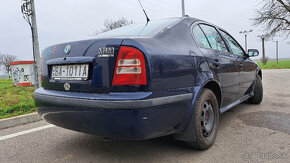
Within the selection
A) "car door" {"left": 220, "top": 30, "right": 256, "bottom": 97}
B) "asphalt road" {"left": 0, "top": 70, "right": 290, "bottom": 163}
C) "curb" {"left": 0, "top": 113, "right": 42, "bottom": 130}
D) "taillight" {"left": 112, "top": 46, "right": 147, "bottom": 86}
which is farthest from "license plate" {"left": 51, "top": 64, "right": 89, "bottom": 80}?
"car door" {"left": 220, "top": 30, "right": 256, "bottom": 97}

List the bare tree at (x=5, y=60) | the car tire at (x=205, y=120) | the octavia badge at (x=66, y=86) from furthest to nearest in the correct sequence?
the bare tree at (x=5, y=60) < the car tire at (x=205, y=120) < the octavia badge at (x=66, y=86)

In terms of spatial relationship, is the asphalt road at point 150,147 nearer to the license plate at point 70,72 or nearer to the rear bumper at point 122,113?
the rear bumper at point 122,113

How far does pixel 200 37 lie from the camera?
7.93 ft

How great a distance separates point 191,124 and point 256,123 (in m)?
1.67

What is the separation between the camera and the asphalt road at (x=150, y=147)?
2.02 meters

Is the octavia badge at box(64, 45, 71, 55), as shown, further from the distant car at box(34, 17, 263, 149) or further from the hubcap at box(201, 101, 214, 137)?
the hubcap at box(201, 101, 214, 137)

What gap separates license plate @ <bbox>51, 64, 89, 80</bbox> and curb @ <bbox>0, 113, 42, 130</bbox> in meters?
1.97

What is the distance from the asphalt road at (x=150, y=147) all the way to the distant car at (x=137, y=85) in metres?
0.22

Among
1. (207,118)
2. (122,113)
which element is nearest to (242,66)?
(207,118)

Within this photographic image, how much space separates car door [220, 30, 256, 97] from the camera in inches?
126

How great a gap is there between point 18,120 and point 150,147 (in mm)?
2549

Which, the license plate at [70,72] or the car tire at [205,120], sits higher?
the license plate at [70,72]

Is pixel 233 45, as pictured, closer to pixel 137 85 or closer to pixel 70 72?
pixel 137 85

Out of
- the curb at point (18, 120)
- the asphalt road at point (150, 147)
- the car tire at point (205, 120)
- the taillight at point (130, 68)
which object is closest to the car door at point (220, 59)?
the car tire at point (205, 120)
